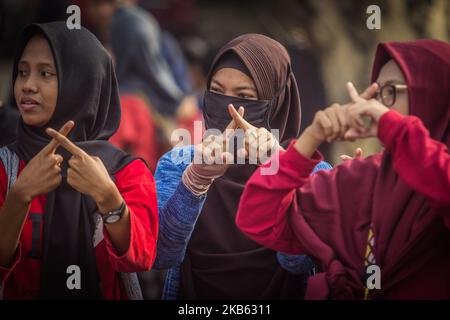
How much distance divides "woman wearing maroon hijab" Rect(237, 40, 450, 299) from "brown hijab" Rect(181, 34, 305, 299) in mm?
236

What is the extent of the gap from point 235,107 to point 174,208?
0.46 meters

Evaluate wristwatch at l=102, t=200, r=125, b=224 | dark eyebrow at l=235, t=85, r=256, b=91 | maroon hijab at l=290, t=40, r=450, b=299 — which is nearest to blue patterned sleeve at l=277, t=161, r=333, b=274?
maroon hijab at l=290, t=40, r=450, b=299

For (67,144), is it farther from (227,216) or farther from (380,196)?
(380,196)

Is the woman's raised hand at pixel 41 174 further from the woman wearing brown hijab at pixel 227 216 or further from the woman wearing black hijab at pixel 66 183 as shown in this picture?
the woman wearing brown hijab at pixel 227 216

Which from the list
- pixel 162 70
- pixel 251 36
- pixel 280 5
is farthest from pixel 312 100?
pixel 251 36

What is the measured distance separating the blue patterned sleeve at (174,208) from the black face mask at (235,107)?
0.19 metres

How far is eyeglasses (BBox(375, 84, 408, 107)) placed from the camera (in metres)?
3.35

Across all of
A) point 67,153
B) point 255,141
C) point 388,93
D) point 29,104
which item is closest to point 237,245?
point 255,141

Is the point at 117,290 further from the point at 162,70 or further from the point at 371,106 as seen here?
the point at 162,70

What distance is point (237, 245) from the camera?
3.76m

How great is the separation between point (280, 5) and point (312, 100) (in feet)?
10.2

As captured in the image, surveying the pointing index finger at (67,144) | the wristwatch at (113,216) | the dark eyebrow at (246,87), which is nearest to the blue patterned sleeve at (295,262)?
the dark eyebrow at (246,87)

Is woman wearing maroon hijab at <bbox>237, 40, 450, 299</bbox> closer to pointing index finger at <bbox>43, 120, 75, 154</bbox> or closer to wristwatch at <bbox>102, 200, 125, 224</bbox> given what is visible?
wristwatch at <bbox>102, 200, 125, 224</bbox>

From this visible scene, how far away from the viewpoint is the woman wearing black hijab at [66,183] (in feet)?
11.9
